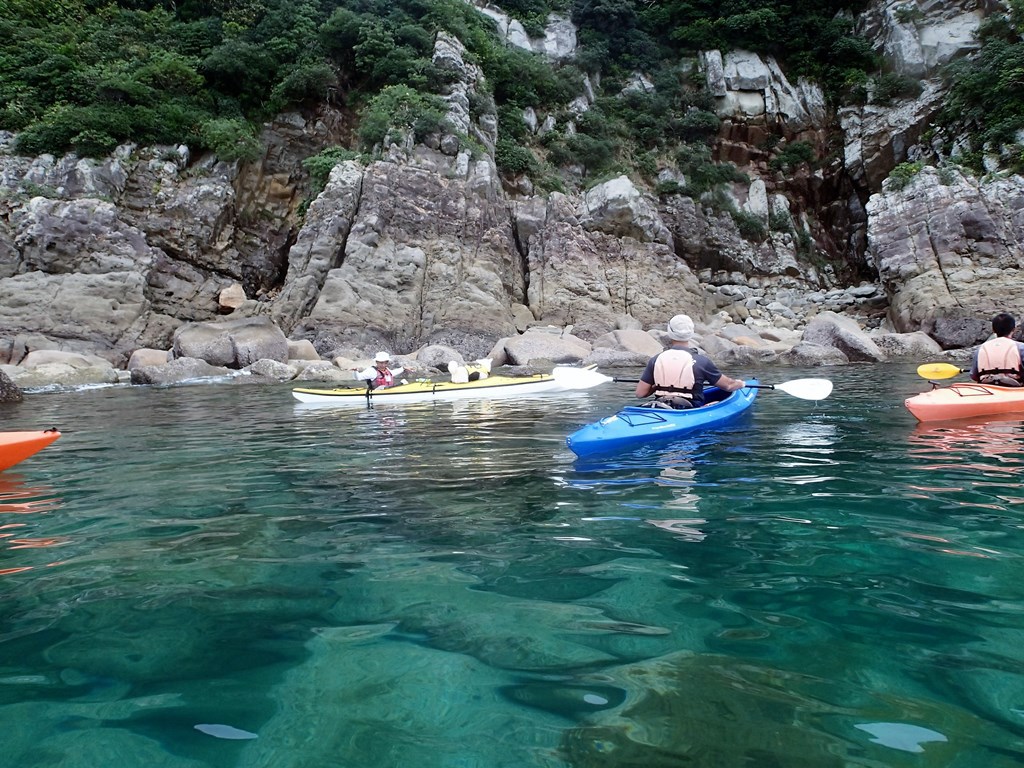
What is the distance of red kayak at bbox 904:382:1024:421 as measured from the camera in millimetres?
6105

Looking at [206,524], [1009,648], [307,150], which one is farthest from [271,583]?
[307,150]

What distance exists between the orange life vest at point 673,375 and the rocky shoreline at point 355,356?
10072 mm

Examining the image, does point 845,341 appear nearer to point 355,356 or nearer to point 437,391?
point 437,391

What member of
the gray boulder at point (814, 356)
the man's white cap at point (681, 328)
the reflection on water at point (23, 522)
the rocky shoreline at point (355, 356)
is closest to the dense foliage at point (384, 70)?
the rocky shoreline at point (355, 356)

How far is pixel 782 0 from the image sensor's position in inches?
1294

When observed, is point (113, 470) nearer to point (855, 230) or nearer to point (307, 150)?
point (307, 150)

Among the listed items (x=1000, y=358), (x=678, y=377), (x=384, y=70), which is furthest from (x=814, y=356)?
(x=384, y=70)

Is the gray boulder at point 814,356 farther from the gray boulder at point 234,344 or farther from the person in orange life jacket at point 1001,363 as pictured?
the gray boulder at point 234,344

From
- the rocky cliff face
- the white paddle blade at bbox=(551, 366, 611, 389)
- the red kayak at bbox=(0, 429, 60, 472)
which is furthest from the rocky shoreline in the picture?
the red kayak at bbox=(0, 429, 60, 472)

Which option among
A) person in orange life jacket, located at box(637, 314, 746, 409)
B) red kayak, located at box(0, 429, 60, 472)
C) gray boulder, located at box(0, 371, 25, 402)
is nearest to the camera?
red kayak, located at box(0, 429, 60, 472)

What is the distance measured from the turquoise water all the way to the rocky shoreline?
11515 millimetres

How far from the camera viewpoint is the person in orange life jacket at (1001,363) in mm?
6406

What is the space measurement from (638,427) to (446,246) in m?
17.2

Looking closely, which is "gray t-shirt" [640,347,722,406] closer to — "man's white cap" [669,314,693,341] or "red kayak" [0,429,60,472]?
"man's white cap" [669,314,693,341]
